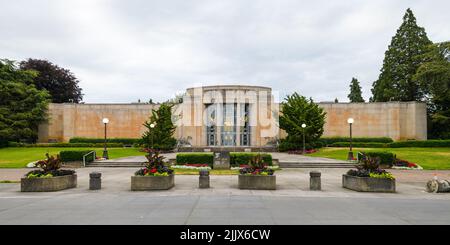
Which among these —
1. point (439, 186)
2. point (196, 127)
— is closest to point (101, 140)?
point (196, 127)

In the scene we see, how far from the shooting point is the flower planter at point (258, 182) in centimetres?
1311

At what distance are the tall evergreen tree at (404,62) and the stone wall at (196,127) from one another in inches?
159

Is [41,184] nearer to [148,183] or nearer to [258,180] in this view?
[148,183]

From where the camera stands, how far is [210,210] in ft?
29.0

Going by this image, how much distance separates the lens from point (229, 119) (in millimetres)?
43094

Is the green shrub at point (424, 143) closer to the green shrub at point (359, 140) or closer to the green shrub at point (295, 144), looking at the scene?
the green shrub at point (359, 140)

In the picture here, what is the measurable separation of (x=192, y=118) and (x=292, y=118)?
1483cm

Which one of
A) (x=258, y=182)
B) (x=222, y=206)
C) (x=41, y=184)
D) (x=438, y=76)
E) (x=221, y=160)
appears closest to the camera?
(x=222, y=206)

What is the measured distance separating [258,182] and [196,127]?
30463 millimetres

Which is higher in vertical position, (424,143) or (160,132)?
(160,132)

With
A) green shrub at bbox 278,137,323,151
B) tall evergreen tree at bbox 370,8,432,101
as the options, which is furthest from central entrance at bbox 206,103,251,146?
tall evergreen tree at bbox 370,8,432,101

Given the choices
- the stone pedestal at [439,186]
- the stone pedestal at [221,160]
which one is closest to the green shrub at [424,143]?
the stone pedestal at [221,160]

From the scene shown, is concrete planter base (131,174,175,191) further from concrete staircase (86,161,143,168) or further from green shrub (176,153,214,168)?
concrete staircase (86,161,143,168)

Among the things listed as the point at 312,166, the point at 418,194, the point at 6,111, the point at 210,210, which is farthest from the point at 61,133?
the point at 418,194
